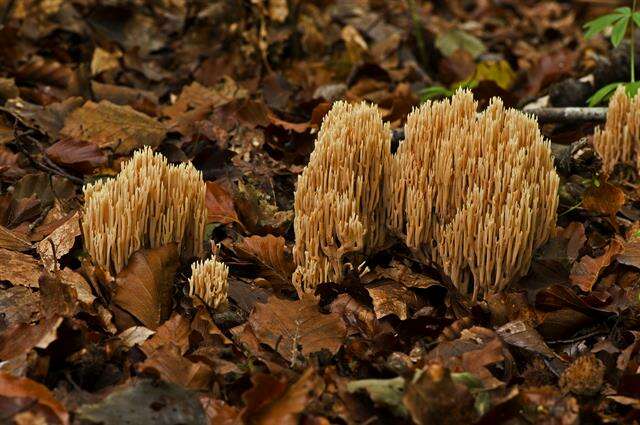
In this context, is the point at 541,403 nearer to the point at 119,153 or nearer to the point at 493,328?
the point at 493,328

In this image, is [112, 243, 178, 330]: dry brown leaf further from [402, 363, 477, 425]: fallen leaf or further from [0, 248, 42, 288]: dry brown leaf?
[402, 363, 477, 425]: fallen leaf

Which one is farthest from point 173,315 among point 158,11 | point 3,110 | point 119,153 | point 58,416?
point 158,11

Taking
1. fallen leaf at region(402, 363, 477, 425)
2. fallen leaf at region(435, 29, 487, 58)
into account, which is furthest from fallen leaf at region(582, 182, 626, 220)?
fallen leaf at region(435, 29, 487, 58)

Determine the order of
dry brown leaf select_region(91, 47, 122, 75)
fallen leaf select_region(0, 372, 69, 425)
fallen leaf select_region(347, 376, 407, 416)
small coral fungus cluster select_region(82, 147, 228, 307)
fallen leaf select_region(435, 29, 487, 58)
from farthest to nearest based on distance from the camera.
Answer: fallen leaf select_region(435, 29, 487, 58) → dry brown leaf select_region(91, 47, 122, 75) → small coral fungus cluster select_region(82, 147, 228, 307) → fallen leaf select_region(347, 376, 407, 416) → fallen leaf select_region(0, 372, 69, 425)

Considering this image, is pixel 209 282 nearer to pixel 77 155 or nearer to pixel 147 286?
pixel 147 286

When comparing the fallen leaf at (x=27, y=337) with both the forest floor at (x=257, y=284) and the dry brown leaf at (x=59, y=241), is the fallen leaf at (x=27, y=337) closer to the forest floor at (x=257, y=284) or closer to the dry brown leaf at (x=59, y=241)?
the forest floor at (x=257, y=284)

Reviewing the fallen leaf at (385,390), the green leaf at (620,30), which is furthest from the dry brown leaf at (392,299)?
the green leaf at (620,30)

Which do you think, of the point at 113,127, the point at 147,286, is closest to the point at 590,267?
the point at 147,286
